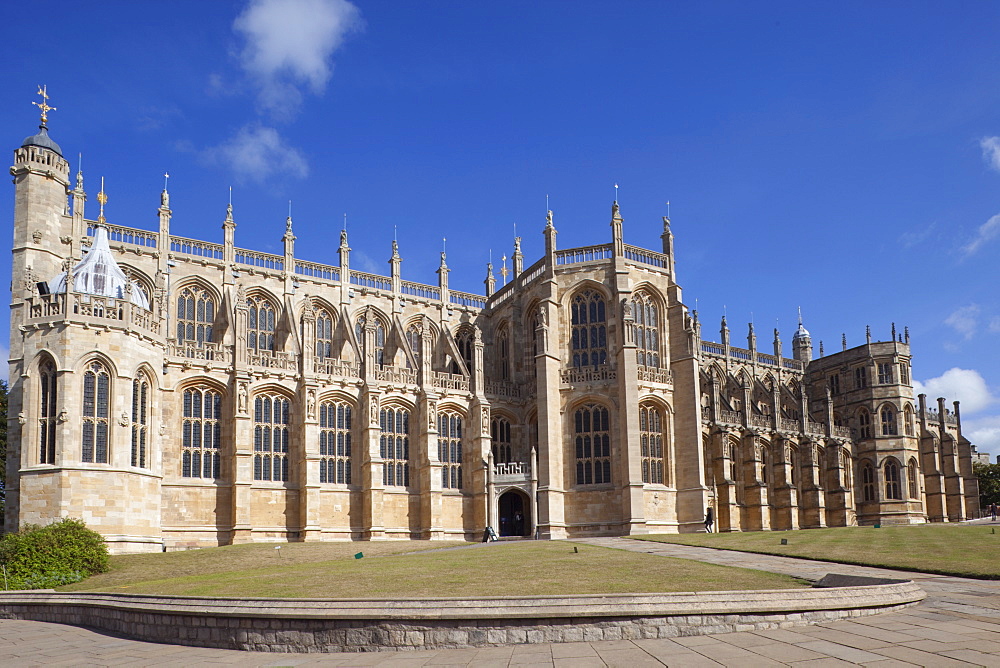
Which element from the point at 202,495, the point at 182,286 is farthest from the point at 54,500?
the point at 182,286

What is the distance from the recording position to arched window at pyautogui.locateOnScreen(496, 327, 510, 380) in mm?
56562

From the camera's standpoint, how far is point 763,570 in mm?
23906

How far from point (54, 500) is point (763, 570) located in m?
27.1

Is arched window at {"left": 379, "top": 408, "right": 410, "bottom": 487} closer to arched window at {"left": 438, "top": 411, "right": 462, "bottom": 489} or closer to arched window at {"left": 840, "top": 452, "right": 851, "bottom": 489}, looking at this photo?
arched window at {"left": 438, "top": 411, "right": 462, "bottom": 489}

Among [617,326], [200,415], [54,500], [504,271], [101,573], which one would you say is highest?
[504,271]

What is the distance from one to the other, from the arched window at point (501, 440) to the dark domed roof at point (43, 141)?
28216 millimetres

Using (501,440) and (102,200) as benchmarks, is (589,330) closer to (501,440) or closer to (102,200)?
(501,440)

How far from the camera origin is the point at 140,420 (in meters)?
38.4

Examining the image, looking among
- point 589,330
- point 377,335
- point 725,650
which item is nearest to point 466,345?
point 377,335

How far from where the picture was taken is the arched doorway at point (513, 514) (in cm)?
5122

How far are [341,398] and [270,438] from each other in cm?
453

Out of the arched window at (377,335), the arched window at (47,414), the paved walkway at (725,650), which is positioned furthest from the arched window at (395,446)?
the paved walkway at (725,650)

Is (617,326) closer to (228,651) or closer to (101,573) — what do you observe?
(101,573)

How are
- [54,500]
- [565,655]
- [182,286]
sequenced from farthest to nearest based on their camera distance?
[182,286] < [54,500] < [565,655]
